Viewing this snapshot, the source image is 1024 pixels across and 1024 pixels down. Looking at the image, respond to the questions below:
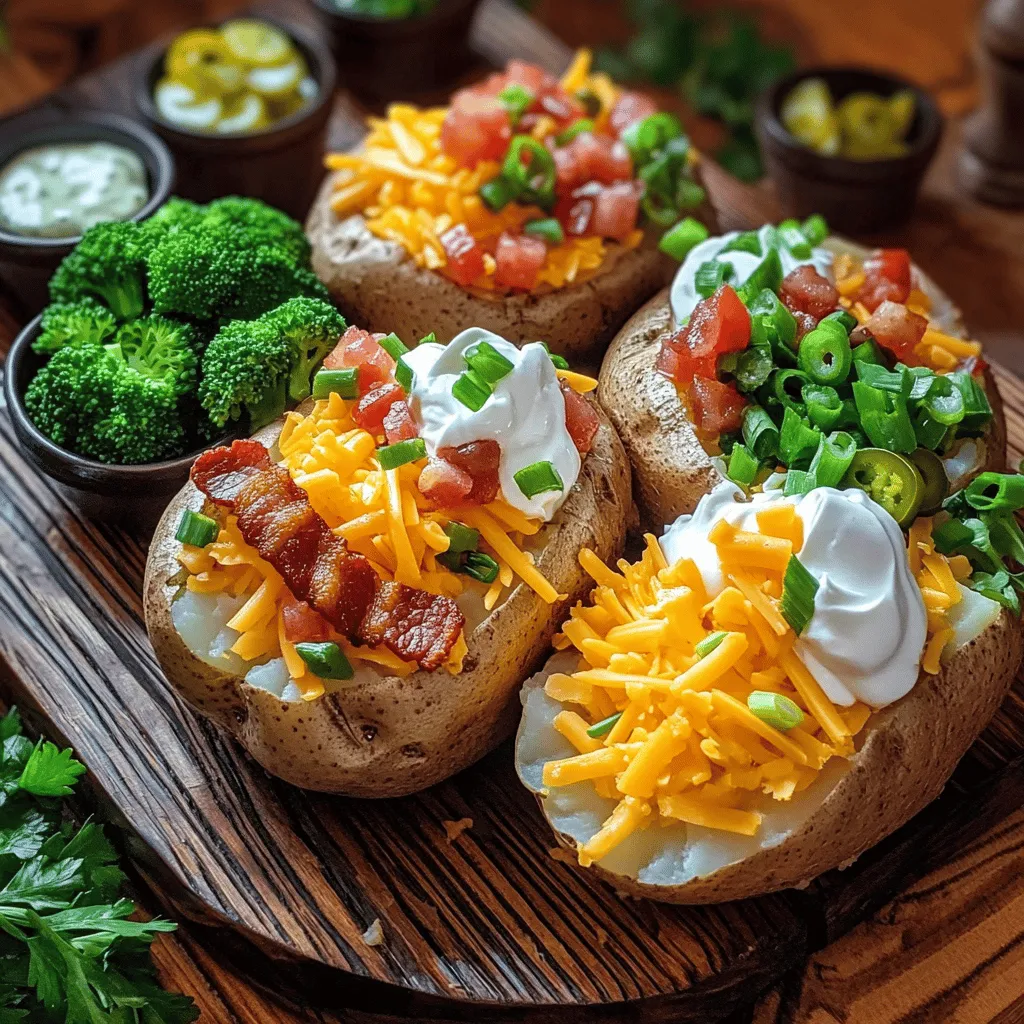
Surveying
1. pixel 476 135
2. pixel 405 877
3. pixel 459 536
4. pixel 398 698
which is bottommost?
pixel 405 877

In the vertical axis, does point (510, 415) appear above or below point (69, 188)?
above

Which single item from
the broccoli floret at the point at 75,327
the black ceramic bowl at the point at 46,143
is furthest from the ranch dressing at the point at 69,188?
the broccoli floret at the point at 75,327

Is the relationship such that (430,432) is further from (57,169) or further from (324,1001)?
(57,169)

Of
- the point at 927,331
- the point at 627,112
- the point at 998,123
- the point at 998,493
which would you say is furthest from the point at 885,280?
the point at 998,123

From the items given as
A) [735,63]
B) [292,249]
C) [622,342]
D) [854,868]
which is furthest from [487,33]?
[854,868]

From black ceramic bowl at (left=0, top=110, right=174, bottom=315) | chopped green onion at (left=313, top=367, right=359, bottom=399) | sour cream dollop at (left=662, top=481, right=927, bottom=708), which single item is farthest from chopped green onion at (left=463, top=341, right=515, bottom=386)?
black ceramic bowl at (left=0, top=110, right=174, bottom=315)

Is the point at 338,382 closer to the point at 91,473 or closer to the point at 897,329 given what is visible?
the point at 91,473

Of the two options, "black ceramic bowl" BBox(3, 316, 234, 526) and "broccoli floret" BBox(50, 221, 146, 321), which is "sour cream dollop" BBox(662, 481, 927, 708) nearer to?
"black ceramic bowl" BBox(3, 316, 234, 526)
